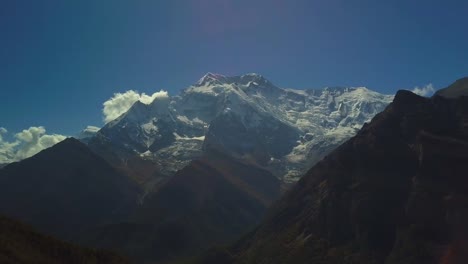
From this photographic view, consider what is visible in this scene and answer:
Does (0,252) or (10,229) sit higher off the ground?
(10,229)

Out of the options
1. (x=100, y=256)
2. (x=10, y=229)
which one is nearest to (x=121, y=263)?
(x=100, y=256)

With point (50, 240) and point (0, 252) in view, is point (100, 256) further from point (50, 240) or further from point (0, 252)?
point (0, 252)

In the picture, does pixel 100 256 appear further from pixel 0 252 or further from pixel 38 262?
pixel 0 252

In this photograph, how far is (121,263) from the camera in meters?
136

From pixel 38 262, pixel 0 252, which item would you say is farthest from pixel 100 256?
pixel 0 252

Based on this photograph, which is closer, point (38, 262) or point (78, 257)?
point (38, 262)

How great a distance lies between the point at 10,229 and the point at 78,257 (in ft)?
59.7

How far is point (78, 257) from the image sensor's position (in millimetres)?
131500

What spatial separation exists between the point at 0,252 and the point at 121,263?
33.3 meters

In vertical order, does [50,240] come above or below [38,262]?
above

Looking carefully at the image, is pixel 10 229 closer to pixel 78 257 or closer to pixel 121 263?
pixel 78 257

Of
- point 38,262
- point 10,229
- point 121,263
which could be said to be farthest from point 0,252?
point 121,263

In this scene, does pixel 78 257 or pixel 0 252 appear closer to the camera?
pixel 0 252

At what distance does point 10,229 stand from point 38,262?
20.7 m
